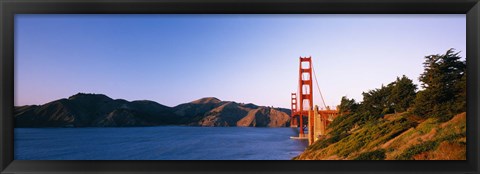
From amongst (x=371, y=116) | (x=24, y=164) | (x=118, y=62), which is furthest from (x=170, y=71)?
(x=24, y=164)

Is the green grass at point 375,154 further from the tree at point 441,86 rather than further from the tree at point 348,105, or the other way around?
the tree at point 348,105

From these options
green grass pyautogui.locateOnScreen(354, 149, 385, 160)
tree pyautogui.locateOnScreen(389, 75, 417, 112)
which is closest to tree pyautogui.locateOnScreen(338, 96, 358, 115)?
tree pyautogui.locateOnScreen(389, 75, 417, 112)

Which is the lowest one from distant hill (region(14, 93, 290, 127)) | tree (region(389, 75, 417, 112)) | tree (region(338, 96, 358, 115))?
distant hill (region(14, 93, 290, 127))

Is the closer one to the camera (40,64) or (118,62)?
(40,64)

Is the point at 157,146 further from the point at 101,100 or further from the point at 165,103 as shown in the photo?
the point at 101,100

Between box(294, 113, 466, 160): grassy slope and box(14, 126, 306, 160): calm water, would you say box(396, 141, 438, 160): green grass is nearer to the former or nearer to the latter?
box(294, 113, 466, 160): grassy slope

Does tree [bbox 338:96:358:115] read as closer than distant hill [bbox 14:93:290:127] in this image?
Yes

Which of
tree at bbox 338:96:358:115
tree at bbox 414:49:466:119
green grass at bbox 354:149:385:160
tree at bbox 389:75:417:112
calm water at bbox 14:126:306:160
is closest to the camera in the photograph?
tree at bbox 414:49:466:119

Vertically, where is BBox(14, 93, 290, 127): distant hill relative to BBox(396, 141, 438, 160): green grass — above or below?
below
